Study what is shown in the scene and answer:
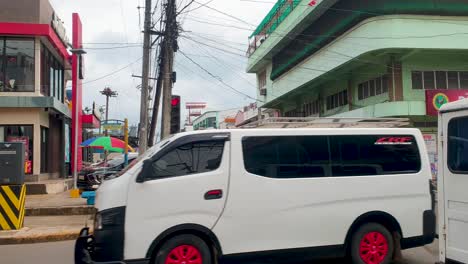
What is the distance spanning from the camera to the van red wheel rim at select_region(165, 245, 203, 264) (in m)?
6.01

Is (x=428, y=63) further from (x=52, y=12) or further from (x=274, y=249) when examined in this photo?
(x=274, y=249)

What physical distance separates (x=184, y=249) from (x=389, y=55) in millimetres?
25070

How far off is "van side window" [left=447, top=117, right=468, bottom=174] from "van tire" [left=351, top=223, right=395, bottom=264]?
1773mm

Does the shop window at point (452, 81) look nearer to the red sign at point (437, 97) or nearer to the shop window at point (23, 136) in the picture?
the red sign at point (437, 97)

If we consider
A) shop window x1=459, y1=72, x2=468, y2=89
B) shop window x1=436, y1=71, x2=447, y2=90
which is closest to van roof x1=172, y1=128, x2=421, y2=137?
shop window x1=436, y1=71, x2=447, y2=90

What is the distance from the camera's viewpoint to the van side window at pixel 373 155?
271 inches

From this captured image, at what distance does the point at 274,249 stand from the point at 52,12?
19.2m

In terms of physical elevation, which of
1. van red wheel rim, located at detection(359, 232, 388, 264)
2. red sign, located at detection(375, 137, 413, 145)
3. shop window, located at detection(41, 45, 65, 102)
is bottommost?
van red wheel rim, located at detection(359, 232, 388, 264)

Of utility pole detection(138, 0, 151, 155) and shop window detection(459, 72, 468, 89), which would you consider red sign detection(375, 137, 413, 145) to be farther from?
shop window detection(459, 72, 468, 89)

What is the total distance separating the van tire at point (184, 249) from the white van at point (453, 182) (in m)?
2.93

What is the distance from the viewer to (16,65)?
64.6 feet

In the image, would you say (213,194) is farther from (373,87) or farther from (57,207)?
(373,87)

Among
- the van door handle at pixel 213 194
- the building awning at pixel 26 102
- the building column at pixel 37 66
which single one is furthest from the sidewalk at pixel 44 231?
the building column at pixel 37 66

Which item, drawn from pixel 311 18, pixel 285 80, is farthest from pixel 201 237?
pixel 285 80
